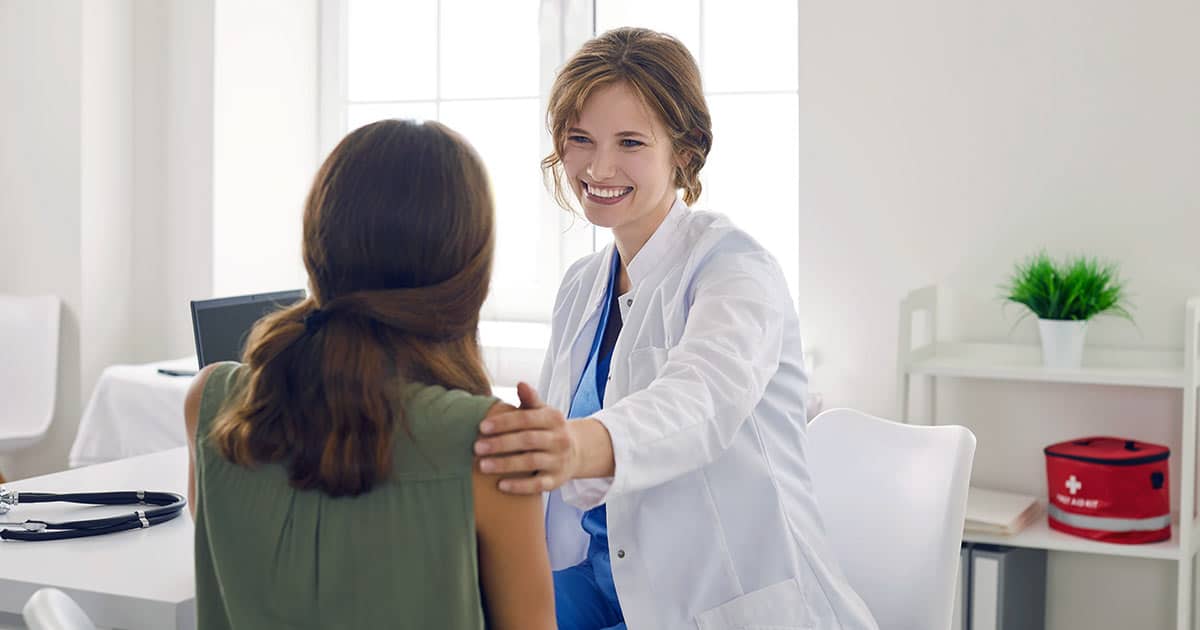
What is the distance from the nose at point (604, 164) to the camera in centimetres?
162

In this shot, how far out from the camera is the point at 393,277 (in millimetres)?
1063

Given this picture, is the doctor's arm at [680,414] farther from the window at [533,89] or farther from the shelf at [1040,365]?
the window at [533,89]

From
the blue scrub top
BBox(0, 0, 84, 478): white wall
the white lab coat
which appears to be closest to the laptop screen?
the blue scrub top

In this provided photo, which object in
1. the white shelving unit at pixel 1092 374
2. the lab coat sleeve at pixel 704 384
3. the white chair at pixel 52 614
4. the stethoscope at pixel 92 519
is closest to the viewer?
the white chair at pixel 52 614

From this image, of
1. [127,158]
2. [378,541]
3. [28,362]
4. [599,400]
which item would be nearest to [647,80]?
[599,400]

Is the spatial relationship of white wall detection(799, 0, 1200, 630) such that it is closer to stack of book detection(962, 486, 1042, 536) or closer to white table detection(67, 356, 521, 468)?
stack of book detection(962, 486, 1042, 536)

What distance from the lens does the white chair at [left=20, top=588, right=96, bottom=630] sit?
0.96m

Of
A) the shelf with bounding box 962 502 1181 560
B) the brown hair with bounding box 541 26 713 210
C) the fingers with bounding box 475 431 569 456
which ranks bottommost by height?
the shelf with bounding box 962 502 1181 560

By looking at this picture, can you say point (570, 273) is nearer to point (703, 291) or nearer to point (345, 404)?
point (703, 291)

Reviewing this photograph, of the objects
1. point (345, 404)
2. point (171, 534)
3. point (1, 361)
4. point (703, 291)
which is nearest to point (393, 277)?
point (345, 404)

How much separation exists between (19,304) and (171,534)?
251cm

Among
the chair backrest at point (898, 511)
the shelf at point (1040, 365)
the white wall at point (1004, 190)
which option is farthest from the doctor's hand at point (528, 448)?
the white wall at point (1004, 190)

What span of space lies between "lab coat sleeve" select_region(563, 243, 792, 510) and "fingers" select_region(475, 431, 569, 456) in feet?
0.48

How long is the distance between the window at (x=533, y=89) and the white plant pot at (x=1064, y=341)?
3.07ft
